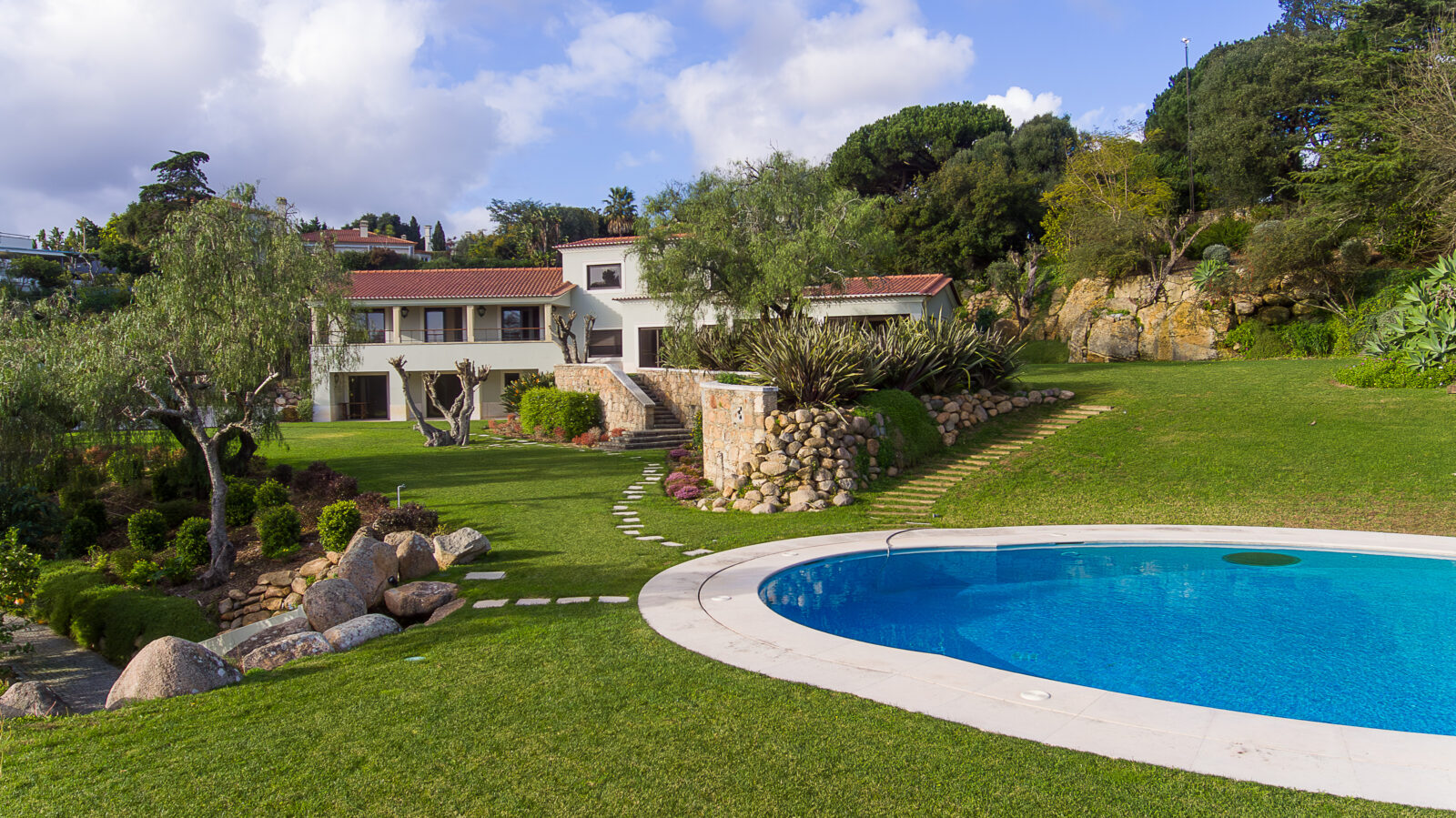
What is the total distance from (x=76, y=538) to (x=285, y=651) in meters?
11.1

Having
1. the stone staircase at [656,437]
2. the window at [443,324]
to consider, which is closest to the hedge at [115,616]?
the stone staircase at [656,437]

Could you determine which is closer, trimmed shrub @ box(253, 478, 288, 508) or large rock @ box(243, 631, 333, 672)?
large rock @ box(243, 631, 333, 672)

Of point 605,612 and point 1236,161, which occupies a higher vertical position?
point 1236,161

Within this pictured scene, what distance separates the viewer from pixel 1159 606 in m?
8.67

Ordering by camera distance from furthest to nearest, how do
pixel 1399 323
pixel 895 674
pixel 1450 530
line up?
pixel 1399 323 < pixel 1450 530 < pixel 895 674

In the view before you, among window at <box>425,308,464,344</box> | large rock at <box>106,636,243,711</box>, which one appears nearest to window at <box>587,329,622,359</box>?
window at <box>425,308,464,344</box>

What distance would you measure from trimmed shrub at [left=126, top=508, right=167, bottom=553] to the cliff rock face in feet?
91.6

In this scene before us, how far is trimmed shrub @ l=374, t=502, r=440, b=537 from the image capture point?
12383 millimetres

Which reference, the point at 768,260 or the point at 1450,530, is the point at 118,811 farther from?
the point at 768,260

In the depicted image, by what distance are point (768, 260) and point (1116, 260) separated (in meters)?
17.2

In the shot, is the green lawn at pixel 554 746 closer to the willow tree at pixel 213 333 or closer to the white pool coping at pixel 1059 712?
the white pool coping at pixel 1059 712

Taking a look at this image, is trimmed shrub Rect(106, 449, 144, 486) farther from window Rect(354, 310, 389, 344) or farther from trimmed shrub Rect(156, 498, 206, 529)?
window Rect(354, 310, 389, 344)

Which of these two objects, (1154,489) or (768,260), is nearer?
(1154,489)

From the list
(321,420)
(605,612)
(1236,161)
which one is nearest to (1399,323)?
(1236,161)
